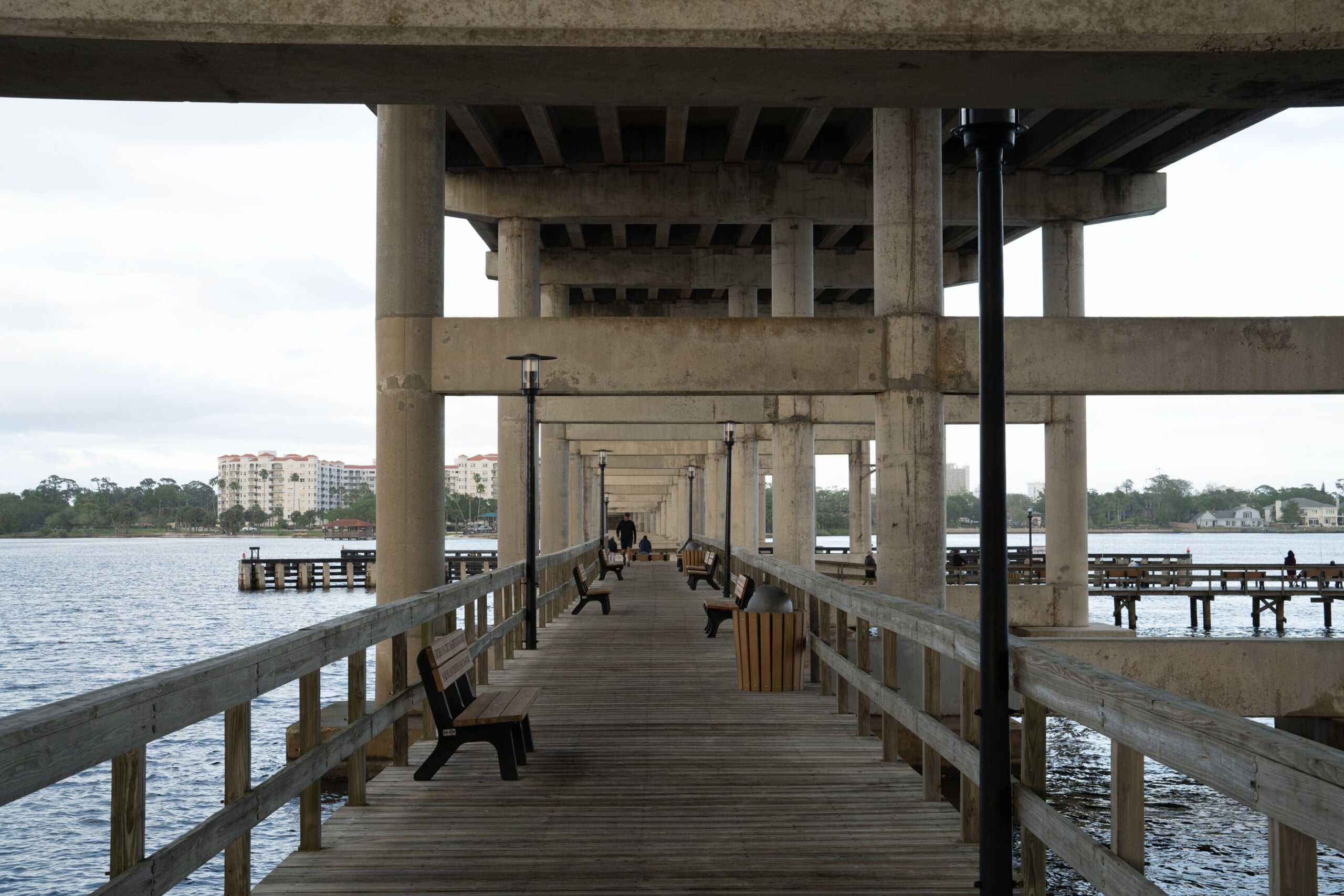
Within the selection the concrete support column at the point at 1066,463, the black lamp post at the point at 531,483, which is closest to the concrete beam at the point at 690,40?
the black lamp post at the point at 531,483

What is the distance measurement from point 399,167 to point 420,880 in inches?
391

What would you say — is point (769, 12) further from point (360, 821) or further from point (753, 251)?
point (753, 251)

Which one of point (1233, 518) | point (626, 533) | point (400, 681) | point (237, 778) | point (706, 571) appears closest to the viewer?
point (237, 778)

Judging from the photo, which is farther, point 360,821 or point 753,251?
point 753,251

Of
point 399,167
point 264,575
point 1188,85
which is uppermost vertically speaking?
point 399,167

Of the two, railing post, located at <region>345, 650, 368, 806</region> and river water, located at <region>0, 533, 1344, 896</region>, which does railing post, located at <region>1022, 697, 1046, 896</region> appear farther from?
river water, located at <region>0, 533, 1344, 896</region>

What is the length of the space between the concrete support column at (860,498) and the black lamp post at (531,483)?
31.8 meters

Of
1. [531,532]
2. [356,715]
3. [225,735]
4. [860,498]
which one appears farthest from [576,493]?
[225,735]

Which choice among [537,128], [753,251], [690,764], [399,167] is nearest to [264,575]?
[753,251]

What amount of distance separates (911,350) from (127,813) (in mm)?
11766

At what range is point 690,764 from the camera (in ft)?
21.3

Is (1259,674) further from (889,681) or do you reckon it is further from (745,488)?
(745,488)

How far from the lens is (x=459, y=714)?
613cm

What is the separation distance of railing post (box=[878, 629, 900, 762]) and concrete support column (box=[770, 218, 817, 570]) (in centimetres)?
1585
